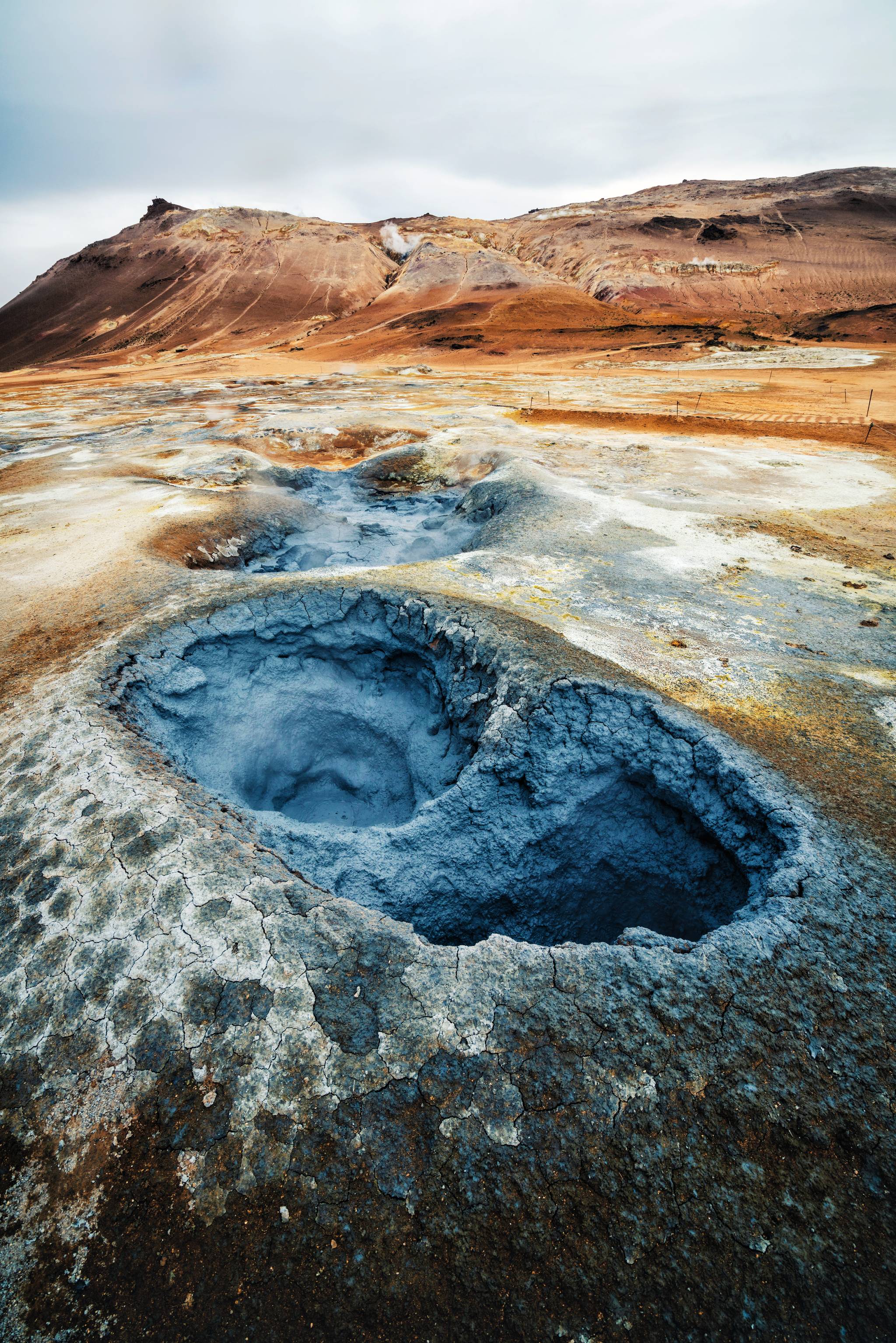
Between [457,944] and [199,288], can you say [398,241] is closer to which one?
[199,288]

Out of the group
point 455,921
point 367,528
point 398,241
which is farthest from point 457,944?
point 398,241

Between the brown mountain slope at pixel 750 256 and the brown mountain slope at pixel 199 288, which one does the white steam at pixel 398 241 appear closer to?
the brown mountain slope at pixel 199 288

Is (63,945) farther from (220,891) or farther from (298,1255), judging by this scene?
(298,1255)

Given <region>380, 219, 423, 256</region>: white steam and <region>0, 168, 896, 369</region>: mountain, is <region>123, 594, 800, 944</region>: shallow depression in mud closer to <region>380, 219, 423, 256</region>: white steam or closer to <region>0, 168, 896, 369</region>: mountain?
<region>0, 168, 896, 369</region>: mountain

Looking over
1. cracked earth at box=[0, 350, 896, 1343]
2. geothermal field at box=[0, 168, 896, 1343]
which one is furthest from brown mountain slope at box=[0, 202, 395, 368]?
cracked earth at box=[0, 350, 896, 1343]

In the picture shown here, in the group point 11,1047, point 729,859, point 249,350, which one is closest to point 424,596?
point 729,859

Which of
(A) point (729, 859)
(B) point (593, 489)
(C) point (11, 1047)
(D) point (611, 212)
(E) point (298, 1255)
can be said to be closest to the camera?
(E) point (298, 1255)
